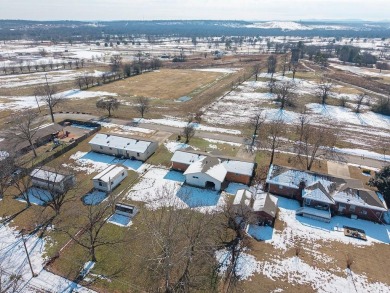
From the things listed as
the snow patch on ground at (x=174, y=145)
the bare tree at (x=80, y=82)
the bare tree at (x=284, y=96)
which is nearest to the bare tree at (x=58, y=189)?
the snow patch on ground at (x=174, y=145)

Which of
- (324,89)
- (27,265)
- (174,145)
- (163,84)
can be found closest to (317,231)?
(174,145)

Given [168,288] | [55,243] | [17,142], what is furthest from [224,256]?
[17,142]

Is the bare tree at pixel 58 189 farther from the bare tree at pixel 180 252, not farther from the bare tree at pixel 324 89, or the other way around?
the bare tree at pixel 324 89

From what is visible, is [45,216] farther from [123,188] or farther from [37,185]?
[123,188]

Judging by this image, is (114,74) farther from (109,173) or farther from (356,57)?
(356,57)

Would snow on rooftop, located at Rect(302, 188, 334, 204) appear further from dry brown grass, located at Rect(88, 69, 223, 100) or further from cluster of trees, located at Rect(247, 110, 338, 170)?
dry brown grass, located at Rect(88, 69, 223, 100)

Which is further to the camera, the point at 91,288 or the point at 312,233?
the point at 312,233

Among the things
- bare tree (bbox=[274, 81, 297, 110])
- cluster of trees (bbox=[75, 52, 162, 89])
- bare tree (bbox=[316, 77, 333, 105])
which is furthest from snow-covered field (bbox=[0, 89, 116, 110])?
bare tree (bbox=[316, 77, 333, 105])
